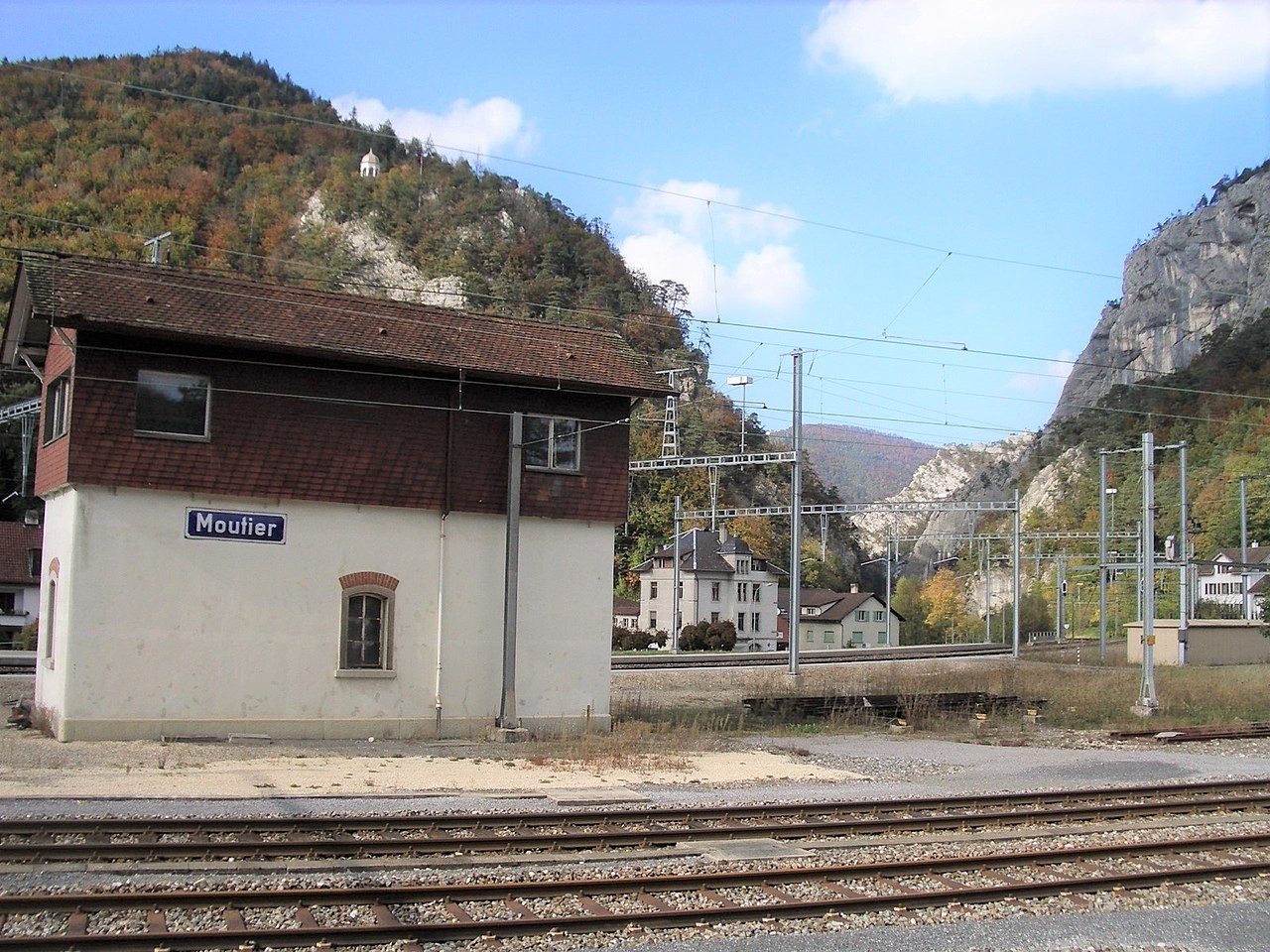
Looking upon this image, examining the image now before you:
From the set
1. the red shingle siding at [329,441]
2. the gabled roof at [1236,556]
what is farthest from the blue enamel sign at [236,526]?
the gabled roof at [1236,556]

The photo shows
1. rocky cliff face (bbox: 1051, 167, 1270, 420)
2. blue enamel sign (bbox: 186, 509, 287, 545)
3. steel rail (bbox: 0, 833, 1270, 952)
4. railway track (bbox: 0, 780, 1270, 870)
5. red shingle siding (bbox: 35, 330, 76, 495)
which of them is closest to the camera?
steel rail (bbox: 0, 833, 1270, 952)

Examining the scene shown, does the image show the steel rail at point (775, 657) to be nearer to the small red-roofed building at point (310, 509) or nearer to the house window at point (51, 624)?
the small red-roofed building at point (310, 509)

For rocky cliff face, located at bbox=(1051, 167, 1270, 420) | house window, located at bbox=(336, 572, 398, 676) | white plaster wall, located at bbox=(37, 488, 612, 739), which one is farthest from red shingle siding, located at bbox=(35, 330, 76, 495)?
rocky cliff face, located at bbox=(1051, 167, 1270, 420)

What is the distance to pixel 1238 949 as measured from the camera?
843 cm

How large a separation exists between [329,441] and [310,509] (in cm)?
113

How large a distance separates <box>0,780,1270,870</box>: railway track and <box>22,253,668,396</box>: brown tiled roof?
898 centimetres

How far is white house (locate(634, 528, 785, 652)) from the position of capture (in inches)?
2943

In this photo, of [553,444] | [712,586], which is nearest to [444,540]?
[553,444]

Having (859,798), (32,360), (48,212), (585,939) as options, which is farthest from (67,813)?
(48,212)

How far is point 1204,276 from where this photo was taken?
186500 mm

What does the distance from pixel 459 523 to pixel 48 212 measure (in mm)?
106626

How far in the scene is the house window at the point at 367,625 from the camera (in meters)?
19.1

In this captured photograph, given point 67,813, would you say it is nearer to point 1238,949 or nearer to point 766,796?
point 766,796

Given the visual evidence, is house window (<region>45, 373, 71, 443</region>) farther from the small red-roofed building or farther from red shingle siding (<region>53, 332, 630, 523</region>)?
red shingle siding (<region>53, 332, 630, 523</region>)
